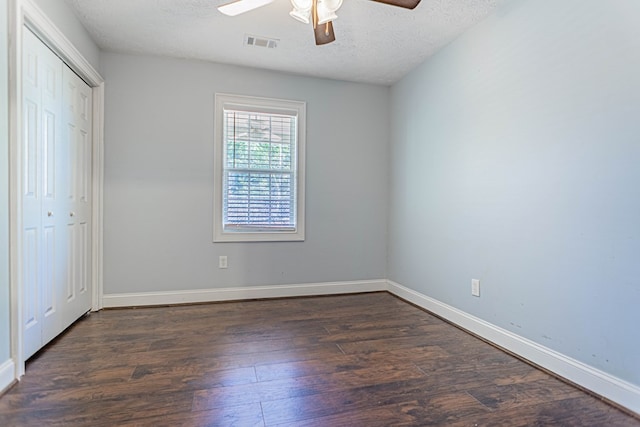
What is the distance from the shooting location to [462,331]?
2.58 meters

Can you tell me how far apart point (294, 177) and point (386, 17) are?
1.72 m

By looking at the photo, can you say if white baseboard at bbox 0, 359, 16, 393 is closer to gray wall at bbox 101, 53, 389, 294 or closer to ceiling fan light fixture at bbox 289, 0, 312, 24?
gray wall at bbox 101, 53, 389, 294

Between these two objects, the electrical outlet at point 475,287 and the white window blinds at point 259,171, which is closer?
the electrical outlet at point 475,287

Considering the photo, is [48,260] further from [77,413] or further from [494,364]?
[494,364]

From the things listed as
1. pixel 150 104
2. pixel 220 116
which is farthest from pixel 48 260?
pixel 220 116

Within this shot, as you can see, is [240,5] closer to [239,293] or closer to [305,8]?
[305,8]

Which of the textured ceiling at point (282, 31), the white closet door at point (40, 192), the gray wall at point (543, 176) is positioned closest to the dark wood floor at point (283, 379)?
A: the white closet door at point (40, 192)

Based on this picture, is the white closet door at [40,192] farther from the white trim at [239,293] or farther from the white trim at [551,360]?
the white trim at [551,360]

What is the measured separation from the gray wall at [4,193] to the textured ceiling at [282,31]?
0.86 metres

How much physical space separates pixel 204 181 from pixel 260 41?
1.39 metres

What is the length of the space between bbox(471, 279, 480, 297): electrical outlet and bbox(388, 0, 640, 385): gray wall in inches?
1.5

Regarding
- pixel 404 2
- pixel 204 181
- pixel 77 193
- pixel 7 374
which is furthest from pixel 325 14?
pixel 7 374

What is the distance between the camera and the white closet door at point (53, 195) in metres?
1.98

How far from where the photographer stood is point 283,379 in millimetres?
1815
